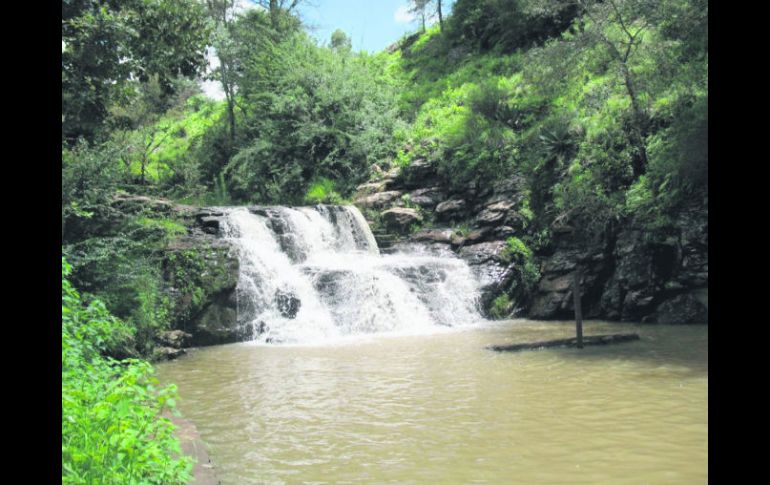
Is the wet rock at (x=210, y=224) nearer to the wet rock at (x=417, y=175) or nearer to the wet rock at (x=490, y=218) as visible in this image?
the wet rock at (x=417, y=175)

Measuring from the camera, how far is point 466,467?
227 inches

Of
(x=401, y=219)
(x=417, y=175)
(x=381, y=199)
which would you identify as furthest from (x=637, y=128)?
(x=381, y=199)

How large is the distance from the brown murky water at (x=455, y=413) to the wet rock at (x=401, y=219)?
8.29 metres

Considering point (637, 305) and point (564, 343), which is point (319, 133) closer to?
point (637, 305)

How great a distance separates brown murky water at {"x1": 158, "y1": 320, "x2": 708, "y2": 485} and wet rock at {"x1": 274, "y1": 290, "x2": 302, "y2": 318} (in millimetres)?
2704

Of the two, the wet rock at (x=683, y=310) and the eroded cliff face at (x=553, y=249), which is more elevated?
the eroded cliff face at (x=553, y=249)

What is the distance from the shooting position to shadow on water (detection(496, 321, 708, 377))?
33.2ft

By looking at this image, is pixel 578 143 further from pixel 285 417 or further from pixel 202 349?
→ pixel 285 417

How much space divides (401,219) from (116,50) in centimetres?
1068

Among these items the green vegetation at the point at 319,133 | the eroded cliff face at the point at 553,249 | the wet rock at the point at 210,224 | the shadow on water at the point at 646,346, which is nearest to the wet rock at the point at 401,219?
the eroded cliff face at the point at 553,249

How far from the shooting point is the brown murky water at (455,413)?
5711mm

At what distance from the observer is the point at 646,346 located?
1152cm

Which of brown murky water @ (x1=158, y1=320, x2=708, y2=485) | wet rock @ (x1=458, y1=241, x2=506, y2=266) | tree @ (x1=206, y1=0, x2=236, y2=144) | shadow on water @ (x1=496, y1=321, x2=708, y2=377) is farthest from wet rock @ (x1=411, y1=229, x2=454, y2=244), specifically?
tree @ (x1=206, y1=0, x2=236, y2=144)
